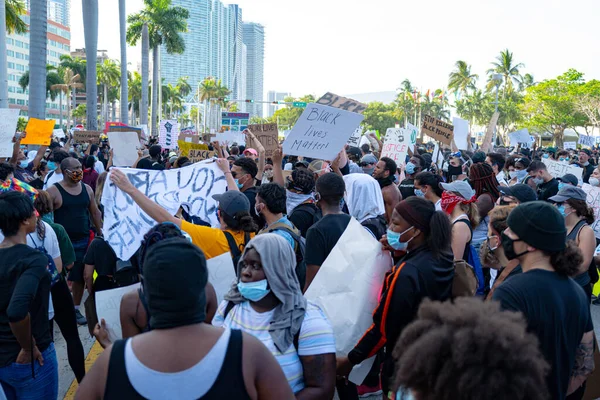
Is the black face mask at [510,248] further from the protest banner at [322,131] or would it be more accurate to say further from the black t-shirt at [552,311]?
the protest banner at [322,131]

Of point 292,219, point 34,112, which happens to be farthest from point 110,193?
point 34,112

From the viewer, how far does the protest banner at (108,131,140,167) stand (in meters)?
10.5

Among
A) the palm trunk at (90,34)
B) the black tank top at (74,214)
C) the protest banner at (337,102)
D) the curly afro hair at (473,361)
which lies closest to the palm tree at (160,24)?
the palm trunk at (90,34)

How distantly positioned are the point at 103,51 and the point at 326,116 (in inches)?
6028

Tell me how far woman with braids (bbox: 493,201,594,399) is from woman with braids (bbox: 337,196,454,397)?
435 millimetres

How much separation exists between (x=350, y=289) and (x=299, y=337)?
77 centimetres

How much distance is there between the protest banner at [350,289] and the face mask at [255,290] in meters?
0.70

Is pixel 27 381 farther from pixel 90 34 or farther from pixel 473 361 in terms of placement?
pixel 90 34

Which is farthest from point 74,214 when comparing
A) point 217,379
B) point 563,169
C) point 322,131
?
point 563,169

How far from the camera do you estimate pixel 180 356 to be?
1875mm

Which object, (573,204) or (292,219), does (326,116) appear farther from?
(573,204)

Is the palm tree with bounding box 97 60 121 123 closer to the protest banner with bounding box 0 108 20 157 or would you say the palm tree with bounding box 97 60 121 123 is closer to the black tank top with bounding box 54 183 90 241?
the protest banner with bounding box 0 108 20 157

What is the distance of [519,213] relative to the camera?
2803mm

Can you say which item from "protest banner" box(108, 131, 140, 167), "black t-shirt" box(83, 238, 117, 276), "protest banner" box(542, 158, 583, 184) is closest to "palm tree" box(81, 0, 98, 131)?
"protest banner" box(108, 131, 140, 167)
